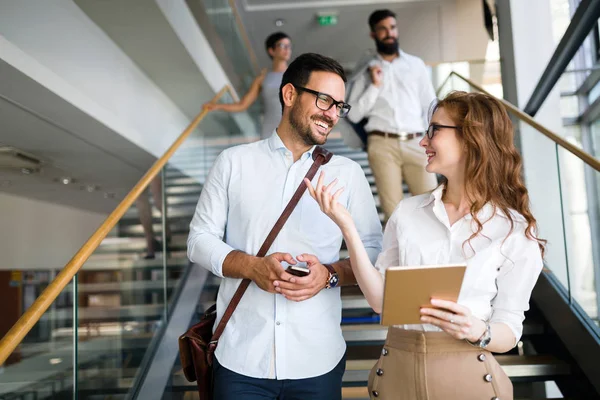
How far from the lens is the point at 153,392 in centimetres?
292

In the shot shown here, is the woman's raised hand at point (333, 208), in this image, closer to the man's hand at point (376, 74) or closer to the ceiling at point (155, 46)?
the man's hand at point (376, 74)

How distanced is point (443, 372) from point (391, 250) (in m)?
0.37

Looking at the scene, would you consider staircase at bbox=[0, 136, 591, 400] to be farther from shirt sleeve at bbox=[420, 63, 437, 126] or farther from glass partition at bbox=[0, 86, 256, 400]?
shirt sleeve at bbox=[420, 63, 437, 126]

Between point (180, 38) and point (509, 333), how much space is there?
487 cm

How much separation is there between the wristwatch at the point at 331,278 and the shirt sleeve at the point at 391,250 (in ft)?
0.42

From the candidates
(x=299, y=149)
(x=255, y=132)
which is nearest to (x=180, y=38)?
(x=255, y=132)

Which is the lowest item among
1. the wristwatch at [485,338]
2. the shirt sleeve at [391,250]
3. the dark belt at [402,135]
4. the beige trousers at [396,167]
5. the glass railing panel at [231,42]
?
the wristwatch at [485,338]

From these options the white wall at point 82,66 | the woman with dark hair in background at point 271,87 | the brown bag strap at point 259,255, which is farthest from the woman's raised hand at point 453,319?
the woman with dark hair in background at point 271,87

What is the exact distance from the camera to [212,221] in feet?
5.97

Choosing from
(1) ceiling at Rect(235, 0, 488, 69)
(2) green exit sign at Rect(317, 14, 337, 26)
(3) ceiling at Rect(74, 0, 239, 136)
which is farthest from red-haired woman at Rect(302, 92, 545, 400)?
(2) green exit sign at Rect(317, 14, 337, 26)

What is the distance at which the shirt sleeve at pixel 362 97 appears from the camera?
12.3 ft

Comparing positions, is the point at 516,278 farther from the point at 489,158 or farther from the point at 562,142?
the point at 562,142

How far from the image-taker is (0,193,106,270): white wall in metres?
9.71

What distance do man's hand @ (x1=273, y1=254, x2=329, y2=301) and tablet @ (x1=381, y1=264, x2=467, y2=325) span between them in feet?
1.14
